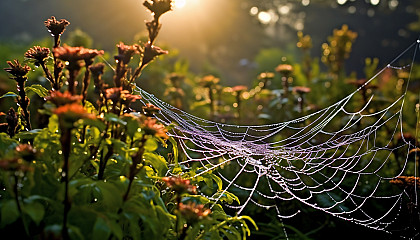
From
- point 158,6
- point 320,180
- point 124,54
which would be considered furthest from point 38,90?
point 320,180

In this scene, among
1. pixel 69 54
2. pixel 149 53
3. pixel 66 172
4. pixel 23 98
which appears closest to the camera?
pixel 66 172

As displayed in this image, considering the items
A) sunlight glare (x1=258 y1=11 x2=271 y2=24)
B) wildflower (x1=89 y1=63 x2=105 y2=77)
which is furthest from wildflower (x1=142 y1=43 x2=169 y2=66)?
sunlight glare (x1=258 y1=11 x2=271 y2=24)

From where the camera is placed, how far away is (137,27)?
15812 millimetres

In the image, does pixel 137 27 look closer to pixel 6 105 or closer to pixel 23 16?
pixel 6 105

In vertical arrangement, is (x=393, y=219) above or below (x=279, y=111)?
below

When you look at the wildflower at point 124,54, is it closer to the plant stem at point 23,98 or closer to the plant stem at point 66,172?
the plant stem at point 66,172

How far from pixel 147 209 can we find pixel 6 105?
4.09 metres

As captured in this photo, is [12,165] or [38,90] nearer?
[12,165]

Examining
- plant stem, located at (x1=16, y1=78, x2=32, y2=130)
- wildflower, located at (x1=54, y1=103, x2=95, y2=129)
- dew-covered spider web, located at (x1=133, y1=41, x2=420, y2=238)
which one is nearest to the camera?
wildflower, located at (x1=54, y1=103, x2=95, y2=129)

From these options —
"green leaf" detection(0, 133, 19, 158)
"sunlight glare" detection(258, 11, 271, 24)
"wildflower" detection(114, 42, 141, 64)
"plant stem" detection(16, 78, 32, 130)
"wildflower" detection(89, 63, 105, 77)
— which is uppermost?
"sunlight glare" detection(258, 11, 271, 24)

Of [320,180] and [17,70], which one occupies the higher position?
[17,70]

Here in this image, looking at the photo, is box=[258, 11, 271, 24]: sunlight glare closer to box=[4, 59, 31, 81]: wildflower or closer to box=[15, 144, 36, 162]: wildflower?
box=[4, 59, 31, 81]: wildflower

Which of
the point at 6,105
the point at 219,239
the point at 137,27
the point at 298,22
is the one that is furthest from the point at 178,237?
the point at 298,22

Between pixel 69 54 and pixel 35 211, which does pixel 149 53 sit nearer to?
pixel 69 54
